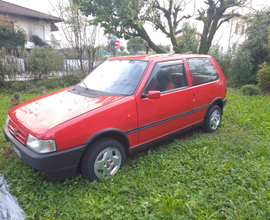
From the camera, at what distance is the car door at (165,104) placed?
337cm

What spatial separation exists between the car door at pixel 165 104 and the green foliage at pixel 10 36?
1758 cm

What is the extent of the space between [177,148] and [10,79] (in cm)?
823

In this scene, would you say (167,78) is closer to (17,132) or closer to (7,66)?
(17,132)

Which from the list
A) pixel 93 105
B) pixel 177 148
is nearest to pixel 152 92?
pixel 93 105

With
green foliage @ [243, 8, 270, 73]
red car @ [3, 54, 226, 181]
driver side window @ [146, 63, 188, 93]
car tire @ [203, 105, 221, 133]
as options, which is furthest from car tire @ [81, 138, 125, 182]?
green foliage @ [243, 8, 270, 73]

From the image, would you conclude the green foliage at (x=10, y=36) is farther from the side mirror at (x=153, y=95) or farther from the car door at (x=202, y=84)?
the side mirror at (x=153, y=95)

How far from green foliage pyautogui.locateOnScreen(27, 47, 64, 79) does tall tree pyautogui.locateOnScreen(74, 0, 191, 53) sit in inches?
94.2

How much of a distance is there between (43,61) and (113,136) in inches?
319

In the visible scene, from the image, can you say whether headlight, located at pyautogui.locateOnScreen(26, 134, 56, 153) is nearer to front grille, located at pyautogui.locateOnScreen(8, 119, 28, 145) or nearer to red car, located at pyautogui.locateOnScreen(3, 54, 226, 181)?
red car, located at pyautogui.locateOnScreen(3, 54, 226, 181)

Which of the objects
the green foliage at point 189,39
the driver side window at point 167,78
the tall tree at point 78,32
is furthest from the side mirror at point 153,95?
the green foliage at point 189,39

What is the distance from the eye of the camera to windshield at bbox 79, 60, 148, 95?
3436 millimetres

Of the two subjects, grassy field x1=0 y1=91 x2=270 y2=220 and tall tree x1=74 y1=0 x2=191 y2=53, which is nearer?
grassy field x1=0 y1=91 x2=270 y2=220

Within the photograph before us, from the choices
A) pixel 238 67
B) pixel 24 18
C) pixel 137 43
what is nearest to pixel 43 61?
pixel 238 67

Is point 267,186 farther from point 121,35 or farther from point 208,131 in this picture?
point 121,35
